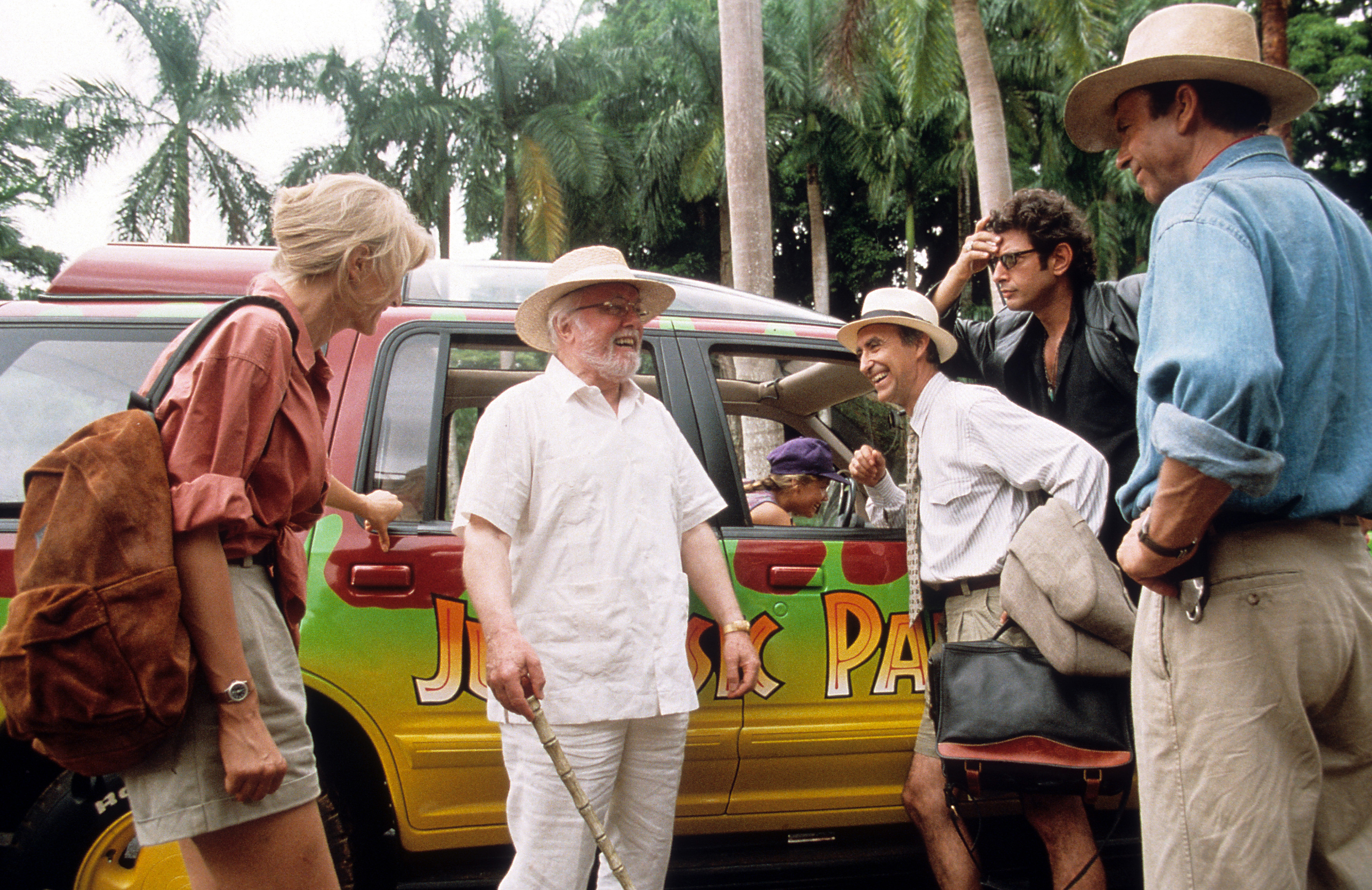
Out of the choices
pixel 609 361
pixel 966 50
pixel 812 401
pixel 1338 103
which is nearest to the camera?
pixel 609 361

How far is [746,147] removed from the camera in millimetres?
7277

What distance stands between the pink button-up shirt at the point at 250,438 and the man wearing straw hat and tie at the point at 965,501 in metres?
1.58

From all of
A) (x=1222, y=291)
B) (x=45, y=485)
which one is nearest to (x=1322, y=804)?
(x=1222, y=291)

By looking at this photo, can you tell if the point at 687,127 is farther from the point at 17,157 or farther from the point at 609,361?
the point at 609,361

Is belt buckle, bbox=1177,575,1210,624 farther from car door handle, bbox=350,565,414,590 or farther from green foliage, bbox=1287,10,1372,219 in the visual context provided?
green foliage, bbox=1287,10,1372,219

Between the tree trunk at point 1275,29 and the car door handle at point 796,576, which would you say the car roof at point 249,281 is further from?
the tree trunk at point 1275,29

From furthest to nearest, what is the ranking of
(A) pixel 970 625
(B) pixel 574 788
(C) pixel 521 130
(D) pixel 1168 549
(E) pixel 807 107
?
(E) pixel 807 107 < (C) pixel 521 130 < (A) pixel 970 625 < (B) pixel 574 788 < (D) pixel 1168 549

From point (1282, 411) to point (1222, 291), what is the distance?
0.80 ft

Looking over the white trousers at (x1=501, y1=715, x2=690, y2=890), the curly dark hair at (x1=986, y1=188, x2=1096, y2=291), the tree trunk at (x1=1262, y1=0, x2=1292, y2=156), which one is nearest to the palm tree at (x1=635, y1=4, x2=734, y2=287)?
the tree trunk at (x1=1262, y1=0, x2=1292, y2=156)

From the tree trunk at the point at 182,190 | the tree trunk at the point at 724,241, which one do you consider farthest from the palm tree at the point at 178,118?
the tree trunk at the point at 724,241

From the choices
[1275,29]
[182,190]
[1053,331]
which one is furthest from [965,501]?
[182,190]

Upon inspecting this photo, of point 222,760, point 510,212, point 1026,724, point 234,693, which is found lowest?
point 1026,724

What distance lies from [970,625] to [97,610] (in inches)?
76.3

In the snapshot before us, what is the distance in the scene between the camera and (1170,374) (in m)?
1.52
